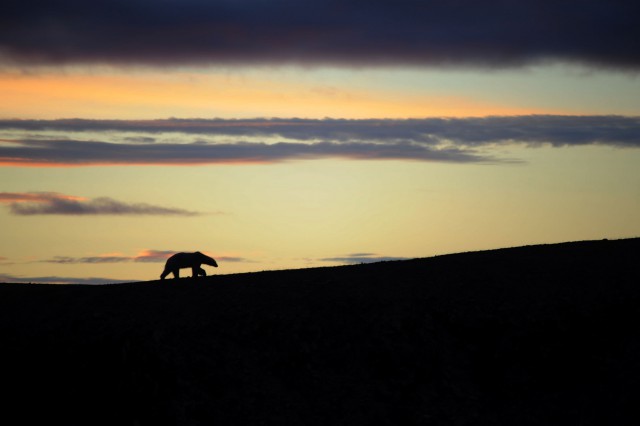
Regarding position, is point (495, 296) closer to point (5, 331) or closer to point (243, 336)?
point (243, 336)

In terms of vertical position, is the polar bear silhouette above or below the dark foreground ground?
above

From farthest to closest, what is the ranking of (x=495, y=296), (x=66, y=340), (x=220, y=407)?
(x=495, y=296) < (x=66, y=340) < (x=220, y=407)

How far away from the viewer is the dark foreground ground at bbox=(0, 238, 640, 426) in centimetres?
2814

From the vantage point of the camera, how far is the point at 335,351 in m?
30.4

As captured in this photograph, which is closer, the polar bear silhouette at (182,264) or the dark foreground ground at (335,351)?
the dark foreground ground at (335,351)

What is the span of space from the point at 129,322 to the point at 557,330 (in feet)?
49.8

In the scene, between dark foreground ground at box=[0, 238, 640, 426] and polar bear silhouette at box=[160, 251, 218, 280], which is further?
polar bear silhouette at box=[160, 251, 218, 280]

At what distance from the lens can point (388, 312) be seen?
3180cm

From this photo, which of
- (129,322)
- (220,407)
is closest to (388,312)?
(220,407)

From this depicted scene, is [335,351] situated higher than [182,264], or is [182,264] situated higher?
[182,264]

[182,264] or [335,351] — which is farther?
[182,264]

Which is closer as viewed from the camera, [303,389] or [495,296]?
[303,389]

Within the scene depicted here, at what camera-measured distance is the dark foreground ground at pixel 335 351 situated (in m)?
28.1

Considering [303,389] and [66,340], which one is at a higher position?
[66,340]
